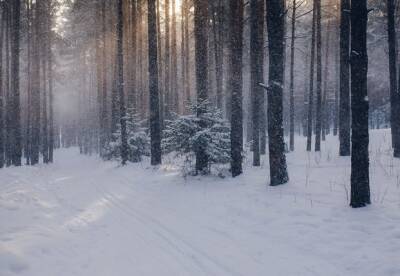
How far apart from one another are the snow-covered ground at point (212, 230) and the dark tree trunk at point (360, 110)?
370 mm

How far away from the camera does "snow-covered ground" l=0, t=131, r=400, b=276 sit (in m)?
5.81

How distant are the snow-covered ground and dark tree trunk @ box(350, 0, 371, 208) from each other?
0.37 metres

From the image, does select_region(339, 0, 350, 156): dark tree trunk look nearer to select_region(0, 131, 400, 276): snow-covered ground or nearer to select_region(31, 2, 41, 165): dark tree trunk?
select_region(0, 131, 400, 276): snow-covered ground

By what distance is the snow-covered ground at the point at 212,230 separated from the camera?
5.81 meters

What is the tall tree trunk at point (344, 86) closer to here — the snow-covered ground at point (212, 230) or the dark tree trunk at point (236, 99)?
the snow-covered ground at point (212, 230)

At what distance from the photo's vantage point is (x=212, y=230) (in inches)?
306

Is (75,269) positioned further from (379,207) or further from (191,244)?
(379,207)

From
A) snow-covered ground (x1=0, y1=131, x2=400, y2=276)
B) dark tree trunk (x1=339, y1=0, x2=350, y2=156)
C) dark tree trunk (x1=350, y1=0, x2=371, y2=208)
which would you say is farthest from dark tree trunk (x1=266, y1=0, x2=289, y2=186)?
dark tree trunk (x1=339, y1=0, x2=350, y2=156)

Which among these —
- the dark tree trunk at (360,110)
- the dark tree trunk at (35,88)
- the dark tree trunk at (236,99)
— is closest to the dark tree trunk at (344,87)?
the dark tree trunk at (236,99)

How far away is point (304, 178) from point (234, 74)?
405 cm

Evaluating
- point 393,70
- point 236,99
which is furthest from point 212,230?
point 393,70

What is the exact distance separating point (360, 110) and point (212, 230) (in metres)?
3.75

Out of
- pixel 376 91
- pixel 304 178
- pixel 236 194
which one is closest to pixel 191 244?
pixel 236 194

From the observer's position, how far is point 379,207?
7.45m
